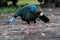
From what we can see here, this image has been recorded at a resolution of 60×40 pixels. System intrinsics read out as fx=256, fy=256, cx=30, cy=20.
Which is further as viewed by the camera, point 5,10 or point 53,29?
point 5,10

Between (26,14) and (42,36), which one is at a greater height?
(26,14)

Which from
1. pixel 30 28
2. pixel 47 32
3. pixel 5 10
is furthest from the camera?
pixel 5 10

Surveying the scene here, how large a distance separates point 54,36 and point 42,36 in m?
0.32

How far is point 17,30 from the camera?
7.66 metres

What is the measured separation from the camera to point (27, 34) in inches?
278

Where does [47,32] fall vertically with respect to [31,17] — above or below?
below

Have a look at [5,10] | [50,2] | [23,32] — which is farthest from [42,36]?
[50,2]

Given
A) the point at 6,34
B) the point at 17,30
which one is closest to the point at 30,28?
the point at 17,30

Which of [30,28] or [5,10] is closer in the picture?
[30,28]

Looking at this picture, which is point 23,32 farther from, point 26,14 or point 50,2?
point 50,2

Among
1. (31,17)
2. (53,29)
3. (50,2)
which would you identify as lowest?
(50,2)

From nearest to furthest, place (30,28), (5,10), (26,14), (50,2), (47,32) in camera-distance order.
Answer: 1. (26,14)
2. (47,32)
3. (30,28)
4. (5,10)
5. (50,2)

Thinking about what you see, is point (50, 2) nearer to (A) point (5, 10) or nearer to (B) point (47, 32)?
(A) point (5, 10)

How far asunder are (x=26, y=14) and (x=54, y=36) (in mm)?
949
